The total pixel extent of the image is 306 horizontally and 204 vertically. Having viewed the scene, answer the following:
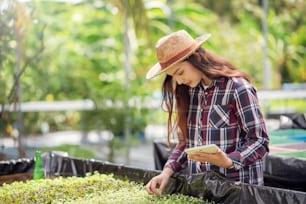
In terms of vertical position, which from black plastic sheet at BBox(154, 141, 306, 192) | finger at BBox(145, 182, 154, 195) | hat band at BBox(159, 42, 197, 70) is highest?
hat band at BBox(159, 42, 197, 70)

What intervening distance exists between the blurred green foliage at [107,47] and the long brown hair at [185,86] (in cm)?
320

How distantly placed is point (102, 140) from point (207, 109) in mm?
5980

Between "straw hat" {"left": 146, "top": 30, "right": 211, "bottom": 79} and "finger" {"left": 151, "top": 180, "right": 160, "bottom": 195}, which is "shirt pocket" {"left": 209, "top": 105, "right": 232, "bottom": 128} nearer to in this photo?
"straw hat" {"left": 146, "top": 30, "right": 211, "bottom": 79}

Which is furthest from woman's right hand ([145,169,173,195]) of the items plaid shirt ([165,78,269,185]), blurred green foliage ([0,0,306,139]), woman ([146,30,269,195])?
blurred green foliage ([0,0,306,139])

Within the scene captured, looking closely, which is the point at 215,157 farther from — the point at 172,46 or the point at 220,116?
the point at 172,46

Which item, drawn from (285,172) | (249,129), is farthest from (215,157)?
(285,172)

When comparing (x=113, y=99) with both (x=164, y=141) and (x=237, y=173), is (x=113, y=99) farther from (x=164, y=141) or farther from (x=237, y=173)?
(x=237, y=173)

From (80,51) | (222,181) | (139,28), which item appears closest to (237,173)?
(222,181)

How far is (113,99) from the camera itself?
26.2 feet

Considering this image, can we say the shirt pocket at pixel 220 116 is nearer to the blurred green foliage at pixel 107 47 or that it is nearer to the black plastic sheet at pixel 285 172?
the black plastic sheet at pixel 285 172

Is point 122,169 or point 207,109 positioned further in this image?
point 122,169

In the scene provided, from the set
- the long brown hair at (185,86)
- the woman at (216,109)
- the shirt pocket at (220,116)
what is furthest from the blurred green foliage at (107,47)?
the shirt pocket at (220,116)

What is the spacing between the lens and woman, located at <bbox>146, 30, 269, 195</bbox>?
2.81 metres

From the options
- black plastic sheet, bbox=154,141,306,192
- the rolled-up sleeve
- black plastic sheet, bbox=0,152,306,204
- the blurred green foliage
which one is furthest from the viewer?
the blurred green foliage
